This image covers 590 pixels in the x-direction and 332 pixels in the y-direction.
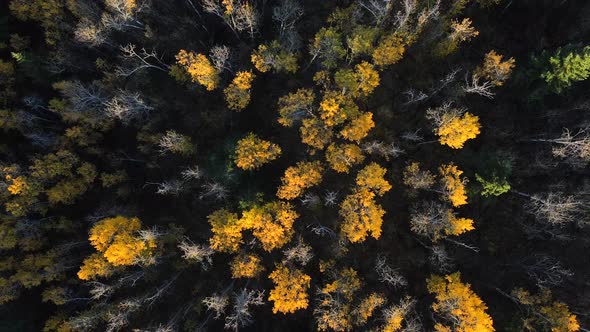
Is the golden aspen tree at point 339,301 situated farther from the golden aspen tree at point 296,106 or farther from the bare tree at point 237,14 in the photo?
the bare tree at point 237,14

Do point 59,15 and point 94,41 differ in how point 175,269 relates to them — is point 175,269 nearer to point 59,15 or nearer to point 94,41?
point 94,41

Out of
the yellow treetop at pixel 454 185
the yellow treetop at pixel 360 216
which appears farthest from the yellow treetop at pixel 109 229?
the yellow treetop at pixel 454 185

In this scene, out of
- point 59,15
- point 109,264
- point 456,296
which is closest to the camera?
point 456,296

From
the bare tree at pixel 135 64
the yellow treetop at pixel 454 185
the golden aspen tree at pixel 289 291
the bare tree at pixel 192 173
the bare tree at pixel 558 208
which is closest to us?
the bare tree at pixel 558 208

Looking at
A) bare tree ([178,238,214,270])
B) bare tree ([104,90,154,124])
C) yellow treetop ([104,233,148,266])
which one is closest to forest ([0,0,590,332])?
yellow treetop ([104,233,148,266])

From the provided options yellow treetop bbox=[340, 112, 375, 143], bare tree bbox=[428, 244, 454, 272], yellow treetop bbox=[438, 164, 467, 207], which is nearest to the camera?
yellow treetop bbox=[438, 164, 467, 207]

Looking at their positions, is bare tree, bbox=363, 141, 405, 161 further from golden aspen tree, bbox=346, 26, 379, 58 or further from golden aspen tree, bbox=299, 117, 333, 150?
golden aspen tree, bbox=346, 26, 379, 58


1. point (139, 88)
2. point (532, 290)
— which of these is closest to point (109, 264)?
point (139, 88)
